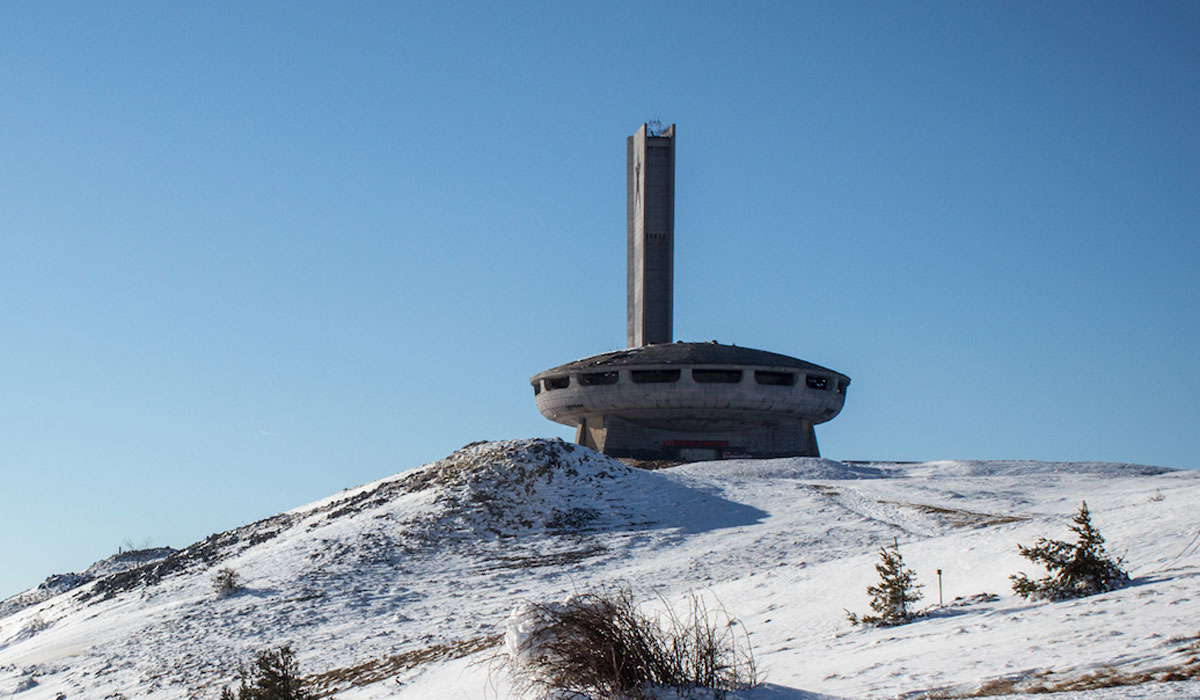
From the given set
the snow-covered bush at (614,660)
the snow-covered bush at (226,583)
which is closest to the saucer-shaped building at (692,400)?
the snow-covered bush at (226,583)

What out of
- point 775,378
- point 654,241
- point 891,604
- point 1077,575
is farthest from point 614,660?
point 654,241

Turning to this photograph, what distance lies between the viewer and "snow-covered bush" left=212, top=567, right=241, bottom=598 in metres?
19.7

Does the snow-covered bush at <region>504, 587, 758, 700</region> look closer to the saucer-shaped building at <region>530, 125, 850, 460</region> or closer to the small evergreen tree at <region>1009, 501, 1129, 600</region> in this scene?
the small evergreen tree at <region>1009, 501, 1129, 600</region>

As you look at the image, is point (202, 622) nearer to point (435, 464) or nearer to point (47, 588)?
point (435, 464)

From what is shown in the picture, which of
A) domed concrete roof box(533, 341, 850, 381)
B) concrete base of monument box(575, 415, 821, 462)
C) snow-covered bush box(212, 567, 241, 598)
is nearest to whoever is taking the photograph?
snow-covered bush box(212, 567, 241, 598)

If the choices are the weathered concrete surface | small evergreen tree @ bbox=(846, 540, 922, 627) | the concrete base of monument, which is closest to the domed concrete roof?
the weathered concrete surface

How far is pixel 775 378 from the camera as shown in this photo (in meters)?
45.9

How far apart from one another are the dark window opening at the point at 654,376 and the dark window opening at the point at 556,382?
368 centimetres

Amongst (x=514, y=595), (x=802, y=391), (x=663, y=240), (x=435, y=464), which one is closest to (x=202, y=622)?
(x=514, y=595)

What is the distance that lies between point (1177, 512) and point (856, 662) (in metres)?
6.68

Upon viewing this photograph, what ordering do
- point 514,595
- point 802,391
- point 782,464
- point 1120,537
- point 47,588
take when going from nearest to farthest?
point 1120,537 → point 514,595 → point 47,588 → point 782,464 → point 802,391

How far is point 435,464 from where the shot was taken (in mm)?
29766

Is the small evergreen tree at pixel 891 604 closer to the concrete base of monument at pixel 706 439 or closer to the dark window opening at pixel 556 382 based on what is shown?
the concrete base of monument at pixel 706 439

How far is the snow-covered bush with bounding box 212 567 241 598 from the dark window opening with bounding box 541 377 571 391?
28.5 metres
